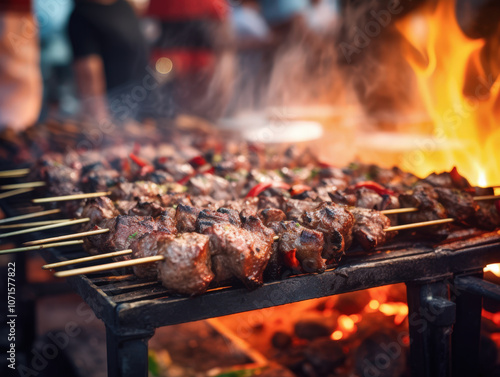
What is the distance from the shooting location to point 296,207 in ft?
9.24

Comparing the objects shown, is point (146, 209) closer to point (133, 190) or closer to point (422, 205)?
point (133, 190)

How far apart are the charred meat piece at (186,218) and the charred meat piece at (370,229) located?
0.96m

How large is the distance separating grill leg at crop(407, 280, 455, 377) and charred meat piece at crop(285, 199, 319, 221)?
0.77 meters

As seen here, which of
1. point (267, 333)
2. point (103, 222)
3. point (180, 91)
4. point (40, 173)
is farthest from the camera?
point (180, 91)

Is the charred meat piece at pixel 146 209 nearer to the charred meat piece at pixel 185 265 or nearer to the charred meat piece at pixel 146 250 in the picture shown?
the charred meat piece at pixel 146 250

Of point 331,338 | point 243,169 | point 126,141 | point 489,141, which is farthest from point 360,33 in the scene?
point 331,338

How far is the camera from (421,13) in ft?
15.9

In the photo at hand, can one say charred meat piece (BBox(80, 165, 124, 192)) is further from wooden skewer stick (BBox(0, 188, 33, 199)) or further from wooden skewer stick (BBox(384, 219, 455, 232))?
wooden skewer stick (BBox(384, 219, 455, 232))

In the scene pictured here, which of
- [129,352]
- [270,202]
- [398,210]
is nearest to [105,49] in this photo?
[270,202]

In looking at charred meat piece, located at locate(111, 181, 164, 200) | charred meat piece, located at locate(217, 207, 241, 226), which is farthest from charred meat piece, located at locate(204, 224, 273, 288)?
charred meat piece, located at locate(111, 181, 164, 200)

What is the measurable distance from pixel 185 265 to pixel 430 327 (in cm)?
151

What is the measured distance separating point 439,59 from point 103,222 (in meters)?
3.65

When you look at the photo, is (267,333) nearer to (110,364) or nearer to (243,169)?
(243,169)

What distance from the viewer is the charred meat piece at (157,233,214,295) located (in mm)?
1939
